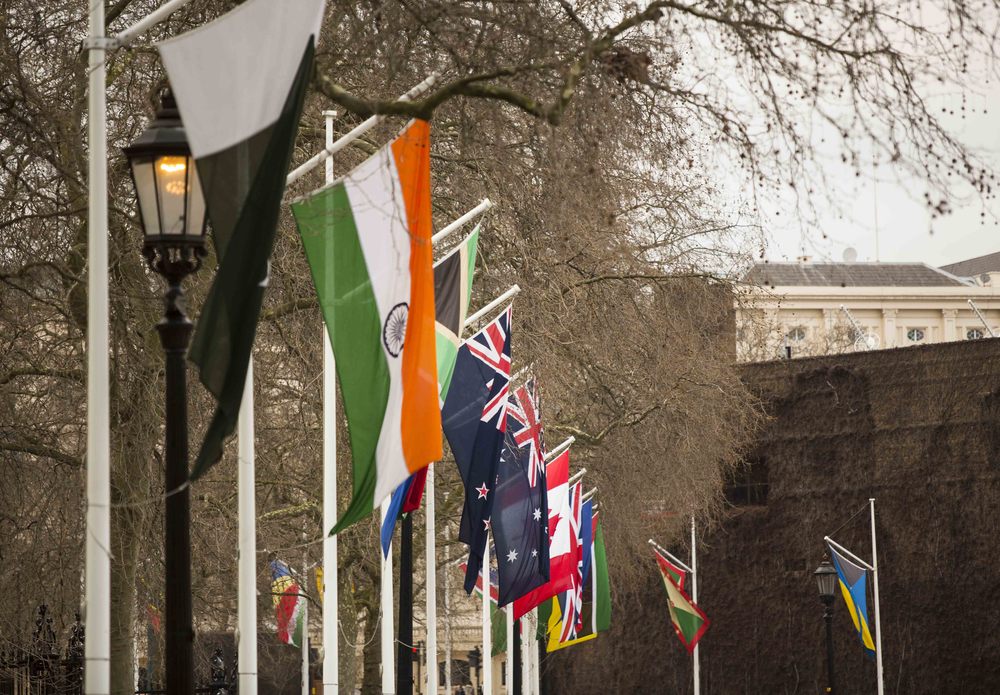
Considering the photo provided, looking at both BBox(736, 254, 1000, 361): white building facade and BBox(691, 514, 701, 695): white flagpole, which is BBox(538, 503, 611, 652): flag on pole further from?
BBox(736, 254, 1000, 361): white building facade

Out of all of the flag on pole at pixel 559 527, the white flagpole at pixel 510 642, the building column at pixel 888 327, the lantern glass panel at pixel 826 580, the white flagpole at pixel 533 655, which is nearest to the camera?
the flag on pole at pixel 559 527

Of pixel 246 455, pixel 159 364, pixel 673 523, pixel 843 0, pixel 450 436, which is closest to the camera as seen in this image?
pixel 843 0

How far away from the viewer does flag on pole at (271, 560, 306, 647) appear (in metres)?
27.3

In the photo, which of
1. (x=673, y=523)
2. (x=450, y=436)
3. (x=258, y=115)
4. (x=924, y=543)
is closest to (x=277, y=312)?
(x=450, y=436)

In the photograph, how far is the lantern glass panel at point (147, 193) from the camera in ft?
28.2

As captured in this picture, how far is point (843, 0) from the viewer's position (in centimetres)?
898

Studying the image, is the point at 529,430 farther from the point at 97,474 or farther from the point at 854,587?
the point at 854,587

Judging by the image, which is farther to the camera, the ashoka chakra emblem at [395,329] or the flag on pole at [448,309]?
the flag on pole at [448,309]

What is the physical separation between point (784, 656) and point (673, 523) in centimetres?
952

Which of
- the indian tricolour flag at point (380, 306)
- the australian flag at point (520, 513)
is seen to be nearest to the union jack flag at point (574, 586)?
the australian flag at point (520, 513)

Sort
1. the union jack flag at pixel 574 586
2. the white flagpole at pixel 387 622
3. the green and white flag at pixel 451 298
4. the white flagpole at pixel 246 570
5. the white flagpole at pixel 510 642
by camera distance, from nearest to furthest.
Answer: the white flagpole at pixel 246 570 → the green and white flag at pixel 451 298 → the white flagpole at pixel 387 622 → the union jack flag at pixel 574 586 → the white flagpole at pixel 510 642

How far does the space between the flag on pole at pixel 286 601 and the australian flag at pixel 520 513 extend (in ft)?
21.0

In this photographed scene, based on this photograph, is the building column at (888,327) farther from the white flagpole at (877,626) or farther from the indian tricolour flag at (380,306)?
the indian tricolour flag at (380,306)

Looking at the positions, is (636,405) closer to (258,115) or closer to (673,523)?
(673,523)
